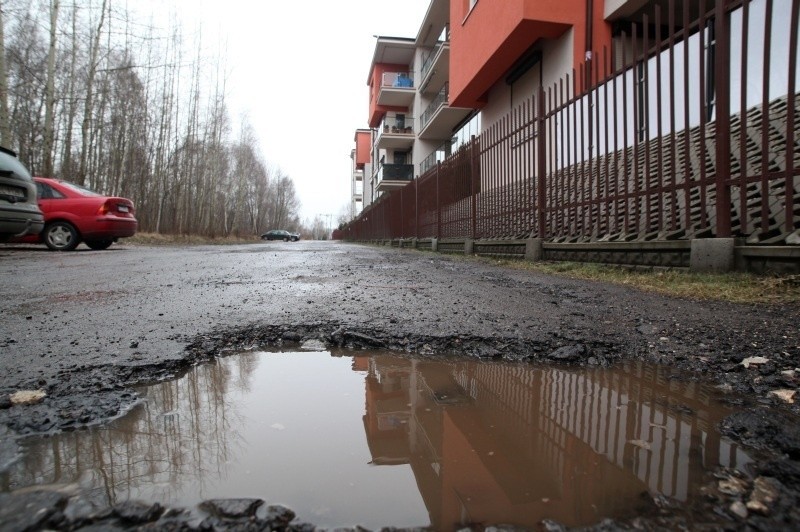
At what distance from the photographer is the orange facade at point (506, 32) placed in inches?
376

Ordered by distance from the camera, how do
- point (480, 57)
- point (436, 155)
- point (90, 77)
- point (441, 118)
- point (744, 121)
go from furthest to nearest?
point (436, 155)
point (441, 118)
point (90, 77)
point (480, 57)
point (744, 121)

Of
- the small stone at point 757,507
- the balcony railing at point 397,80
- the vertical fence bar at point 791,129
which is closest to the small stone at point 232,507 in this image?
the small stone at point 757,507

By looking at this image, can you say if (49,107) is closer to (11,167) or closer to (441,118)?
(11,167)

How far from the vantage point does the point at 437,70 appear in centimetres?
2178

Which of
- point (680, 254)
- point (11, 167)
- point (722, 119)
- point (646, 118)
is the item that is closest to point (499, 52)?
point (646, 118)

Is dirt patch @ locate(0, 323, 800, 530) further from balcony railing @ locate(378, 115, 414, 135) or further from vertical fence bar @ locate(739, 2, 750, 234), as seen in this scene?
balcony railing @ locate(378, 115, 414, 135)

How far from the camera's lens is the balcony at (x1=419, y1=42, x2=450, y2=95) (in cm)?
1981

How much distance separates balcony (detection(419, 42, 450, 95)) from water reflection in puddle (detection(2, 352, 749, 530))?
2032 centimetres

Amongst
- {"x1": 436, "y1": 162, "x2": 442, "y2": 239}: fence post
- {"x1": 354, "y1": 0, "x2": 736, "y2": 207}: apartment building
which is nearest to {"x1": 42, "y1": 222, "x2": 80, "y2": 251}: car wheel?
{"x1": 436, "y1": 162, "x2": 442, "y2": 239}: fence post

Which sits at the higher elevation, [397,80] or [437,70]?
[397,80]

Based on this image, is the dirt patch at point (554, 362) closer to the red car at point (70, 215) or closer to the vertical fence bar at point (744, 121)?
the vertical fence bar at point (744, 121)

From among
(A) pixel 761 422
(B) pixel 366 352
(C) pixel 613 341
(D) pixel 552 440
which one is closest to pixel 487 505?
(D) pixel 552 440

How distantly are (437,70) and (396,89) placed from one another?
6.48 meters

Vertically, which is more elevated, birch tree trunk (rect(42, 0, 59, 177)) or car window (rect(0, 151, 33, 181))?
birch tree trunk (rect(42, 0, 59, 177))
